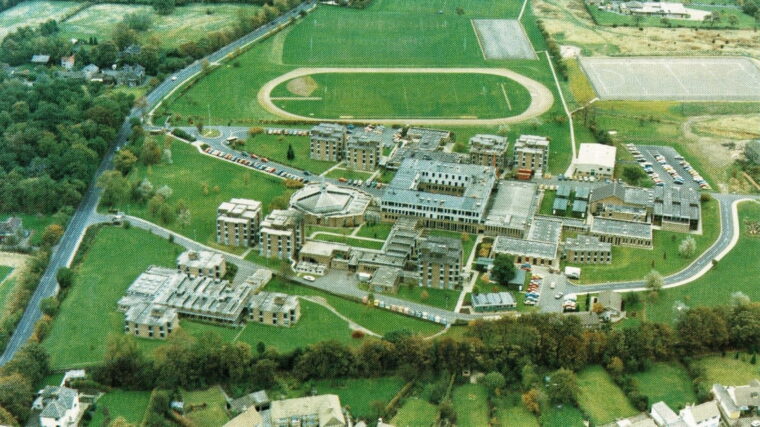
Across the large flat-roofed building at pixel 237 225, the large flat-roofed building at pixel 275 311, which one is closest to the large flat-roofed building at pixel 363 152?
the large flat-roofed building at pixel 237 225

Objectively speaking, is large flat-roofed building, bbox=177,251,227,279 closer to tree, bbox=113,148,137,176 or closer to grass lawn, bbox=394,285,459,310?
grass lawn, bbox=394,285,459,310

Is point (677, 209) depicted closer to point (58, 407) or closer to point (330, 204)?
point (330, 204)

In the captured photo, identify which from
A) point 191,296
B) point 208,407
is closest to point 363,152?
point 191,296

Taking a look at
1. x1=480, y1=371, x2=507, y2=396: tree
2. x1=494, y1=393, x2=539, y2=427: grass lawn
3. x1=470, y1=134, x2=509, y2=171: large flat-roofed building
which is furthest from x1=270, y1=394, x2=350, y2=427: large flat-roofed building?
x1=470, y1=134, x2=509, y2=171: large flat-roofed building

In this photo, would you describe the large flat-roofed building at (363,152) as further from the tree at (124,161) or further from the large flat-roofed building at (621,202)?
the large flat-roofed building at (621,202)

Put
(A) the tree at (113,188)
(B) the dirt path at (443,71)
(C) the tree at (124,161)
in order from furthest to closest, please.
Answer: (B) the dirt path at (443,71) < (C) the tree at (124,161) < (A) the tree at (113,188)

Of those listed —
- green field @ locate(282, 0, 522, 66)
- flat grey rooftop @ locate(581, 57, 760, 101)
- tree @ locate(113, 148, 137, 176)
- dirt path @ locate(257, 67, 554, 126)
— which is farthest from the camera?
green field @ locate(282, 0, 522, 66)

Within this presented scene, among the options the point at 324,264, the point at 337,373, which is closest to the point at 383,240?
the point at 324,264
